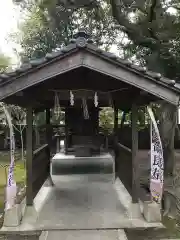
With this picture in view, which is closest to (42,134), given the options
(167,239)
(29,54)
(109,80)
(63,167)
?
(63,167)

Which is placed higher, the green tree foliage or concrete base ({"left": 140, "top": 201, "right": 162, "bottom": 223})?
the green tree foliage

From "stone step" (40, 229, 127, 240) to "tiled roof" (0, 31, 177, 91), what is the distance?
9.32 ft

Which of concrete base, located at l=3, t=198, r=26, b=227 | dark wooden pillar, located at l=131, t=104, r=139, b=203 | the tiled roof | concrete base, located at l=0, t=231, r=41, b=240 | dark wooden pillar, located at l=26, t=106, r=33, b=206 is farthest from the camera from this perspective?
dark wooden pillar, located at l=131, t=104, r=139, b=203

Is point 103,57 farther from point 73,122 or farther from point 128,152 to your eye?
point 73,122

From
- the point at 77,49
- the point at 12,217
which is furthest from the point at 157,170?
the point at 12,217

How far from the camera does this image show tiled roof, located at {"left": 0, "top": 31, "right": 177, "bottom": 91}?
17.0ft

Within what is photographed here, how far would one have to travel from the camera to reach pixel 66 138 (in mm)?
13703

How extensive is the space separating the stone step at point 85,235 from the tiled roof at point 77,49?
2840mm

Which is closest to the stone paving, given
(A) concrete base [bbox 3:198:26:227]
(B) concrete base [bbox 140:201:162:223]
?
(A) concrete base [bbox 3:198:26:227]

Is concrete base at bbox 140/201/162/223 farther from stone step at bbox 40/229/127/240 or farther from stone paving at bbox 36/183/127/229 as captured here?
stone step at bbox 40/229/127/240

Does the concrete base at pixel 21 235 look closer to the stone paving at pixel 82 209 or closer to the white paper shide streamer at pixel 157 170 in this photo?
the stone paving at pixel 82 209

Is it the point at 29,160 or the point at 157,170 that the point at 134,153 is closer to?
the point at 157,170

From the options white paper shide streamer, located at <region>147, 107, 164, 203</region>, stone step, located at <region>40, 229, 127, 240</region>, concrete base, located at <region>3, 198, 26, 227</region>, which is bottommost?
stone step, located at <region>40, 229, 127, 240</region>

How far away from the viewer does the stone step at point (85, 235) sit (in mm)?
5234
